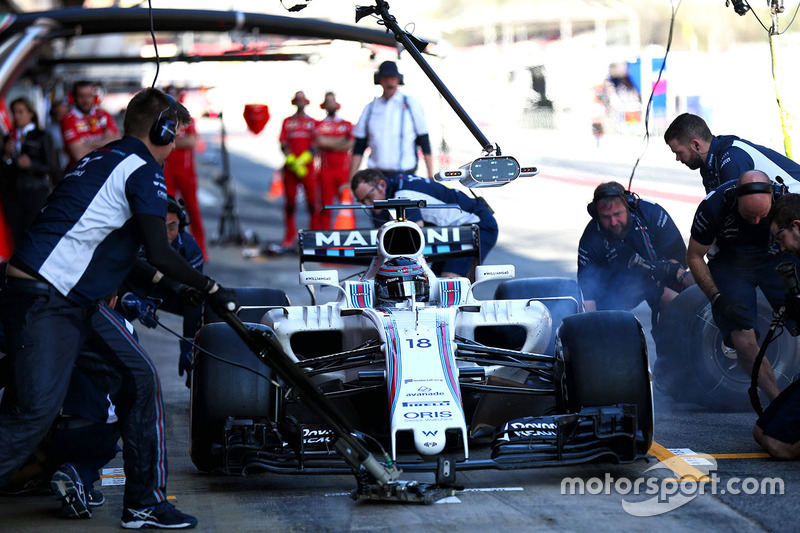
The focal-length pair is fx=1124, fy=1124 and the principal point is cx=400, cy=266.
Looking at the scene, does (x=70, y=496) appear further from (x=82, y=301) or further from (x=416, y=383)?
(x=416, y=383)

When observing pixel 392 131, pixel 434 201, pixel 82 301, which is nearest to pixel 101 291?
pixel 82 301

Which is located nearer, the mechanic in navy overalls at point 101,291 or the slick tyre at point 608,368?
the mechanic in navy overalls at point 101,291

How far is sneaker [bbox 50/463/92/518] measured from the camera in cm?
493

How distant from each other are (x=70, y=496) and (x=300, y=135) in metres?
10.9

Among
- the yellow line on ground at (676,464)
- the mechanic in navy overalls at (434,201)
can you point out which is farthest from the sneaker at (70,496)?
the mechanic in navy overalls at (434,201)

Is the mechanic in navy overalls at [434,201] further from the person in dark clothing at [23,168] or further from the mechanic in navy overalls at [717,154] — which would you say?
the person in dark clothing at [23,168]

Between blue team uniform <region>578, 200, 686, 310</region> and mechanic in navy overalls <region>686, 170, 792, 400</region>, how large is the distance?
969mm

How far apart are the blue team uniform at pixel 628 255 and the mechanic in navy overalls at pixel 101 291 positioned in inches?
144

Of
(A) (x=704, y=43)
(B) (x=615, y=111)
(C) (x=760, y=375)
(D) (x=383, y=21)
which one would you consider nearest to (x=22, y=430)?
(D) (x=383, y=21)

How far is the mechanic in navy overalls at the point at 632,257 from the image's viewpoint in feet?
24.8

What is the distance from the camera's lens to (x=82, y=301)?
4645mm

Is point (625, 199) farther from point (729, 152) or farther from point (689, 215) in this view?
point (689, 215)

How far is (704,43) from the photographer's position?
4872cm

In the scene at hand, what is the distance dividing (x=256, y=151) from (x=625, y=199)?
30973 mm
